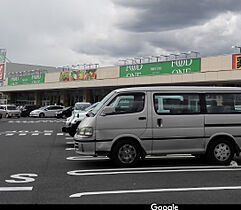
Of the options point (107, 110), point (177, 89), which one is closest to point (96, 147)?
point (107, 110)

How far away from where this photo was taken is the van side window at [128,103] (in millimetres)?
7961

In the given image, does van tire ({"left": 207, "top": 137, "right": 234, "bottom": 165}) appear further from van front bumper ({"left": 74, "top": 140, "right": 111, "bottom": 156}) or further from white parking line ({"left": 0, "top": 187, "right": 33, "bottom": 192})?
white parking line ({"left": 0, "top": 187, "right": 33, "bottom": 192})

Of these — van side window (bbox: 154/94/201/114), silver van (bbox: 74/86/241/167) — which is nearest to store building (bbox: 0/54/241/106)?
silver van (bbox: 74/86/241/167)

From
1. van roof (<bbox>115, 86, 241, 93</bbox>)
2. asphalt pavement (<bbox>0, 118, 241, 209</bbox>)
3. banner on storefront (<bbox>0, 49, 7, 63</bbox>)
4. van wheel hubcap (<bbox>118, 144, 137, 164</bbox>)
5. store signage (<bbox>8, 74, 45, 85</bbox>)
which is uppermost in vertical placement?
banner on storefront (<bbox>0, 49, 7, 63</bbox>)

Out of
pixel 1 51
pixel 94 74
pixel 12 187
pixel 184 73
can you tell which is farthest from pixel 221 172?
pixel 1 51

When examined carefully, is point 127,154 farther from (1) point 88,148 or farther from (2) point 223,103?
(2) point 223,103

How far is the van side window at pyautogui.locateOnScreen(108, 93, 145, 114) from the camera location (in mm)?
7961

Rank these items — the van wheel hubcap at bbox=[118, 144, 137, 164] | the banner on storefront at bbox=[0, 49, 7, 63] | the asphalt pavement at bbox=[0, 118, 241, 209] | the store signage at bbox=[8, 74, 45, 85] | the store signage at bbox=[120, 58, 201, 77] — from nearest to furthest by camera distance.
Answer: the asphalt pavement at bbox=[0, 118, 241, 209], the van wheel hubcap at bbox=[118, 144, 137, 164], the store signage at bbox=[120, 58, 201, 77], the store signage at bbox=[8, 74, 45, 85], the banner on storefront at bbox=[0, 49, 7, 63]

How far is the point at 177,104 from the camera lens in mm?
8203

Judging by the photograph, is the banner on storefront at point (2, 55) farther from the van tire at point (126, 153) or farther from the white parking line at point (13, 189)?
the white parking line at point (13, 189)

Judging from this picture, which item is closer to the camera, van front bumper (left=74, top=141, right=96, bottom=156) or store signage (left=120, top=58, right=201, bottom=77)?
van front bumper (left=74, top=141, right=96, bottom=156)

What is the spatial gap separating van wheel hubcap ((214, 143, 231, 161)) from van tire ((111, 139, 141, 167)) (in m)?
2.05

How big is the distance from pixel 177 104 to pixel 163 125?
2.21ft
